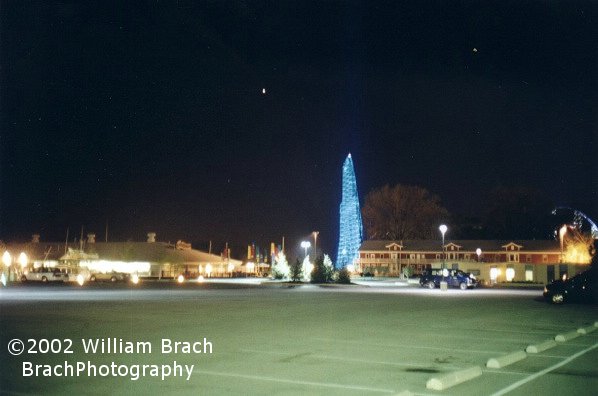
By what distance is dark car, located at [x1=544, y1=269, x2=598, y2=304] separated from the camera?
99.9 feet

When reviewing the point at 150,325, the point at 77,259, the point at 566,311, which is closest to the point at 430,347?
the point at 150,325

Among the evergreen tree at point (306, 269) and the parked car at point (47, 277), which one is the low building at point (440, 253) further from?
the parked car at point (47, 277)

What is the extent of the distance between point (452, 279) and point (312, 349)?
3729 cm

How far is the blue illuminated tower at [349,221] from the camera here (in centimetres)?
8831

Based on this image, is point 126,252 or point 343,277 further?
point 126,252

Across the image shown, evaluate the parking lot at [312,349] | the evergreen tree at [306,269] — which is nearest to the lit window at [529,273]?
the evergreen tree at [306,269]

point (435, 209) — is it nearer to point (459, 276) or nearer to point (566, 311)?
point (459, 276)

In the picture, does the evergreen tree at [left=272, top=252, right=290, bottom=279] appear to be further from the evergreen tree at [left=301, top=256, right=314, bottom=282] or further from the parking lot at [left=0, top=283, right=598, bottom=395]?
the parking lot at [left=0, top=283, right=598, bottom=395]

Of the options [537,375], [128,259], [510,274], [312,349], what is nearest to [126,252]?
[128,259]

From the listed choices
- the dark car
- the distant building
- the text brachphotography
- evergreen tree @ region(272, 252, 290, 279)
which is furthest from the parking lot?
the distant building

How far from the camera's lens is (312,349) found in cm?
1334

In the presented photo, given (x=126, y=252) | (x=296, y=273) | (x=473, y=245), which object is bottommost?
(x=296, y=273)

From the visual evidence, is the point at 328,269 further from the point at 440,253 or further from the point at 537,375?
the point at 537,375

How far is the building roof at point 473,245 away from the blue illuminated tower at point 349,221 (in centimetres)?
1388
